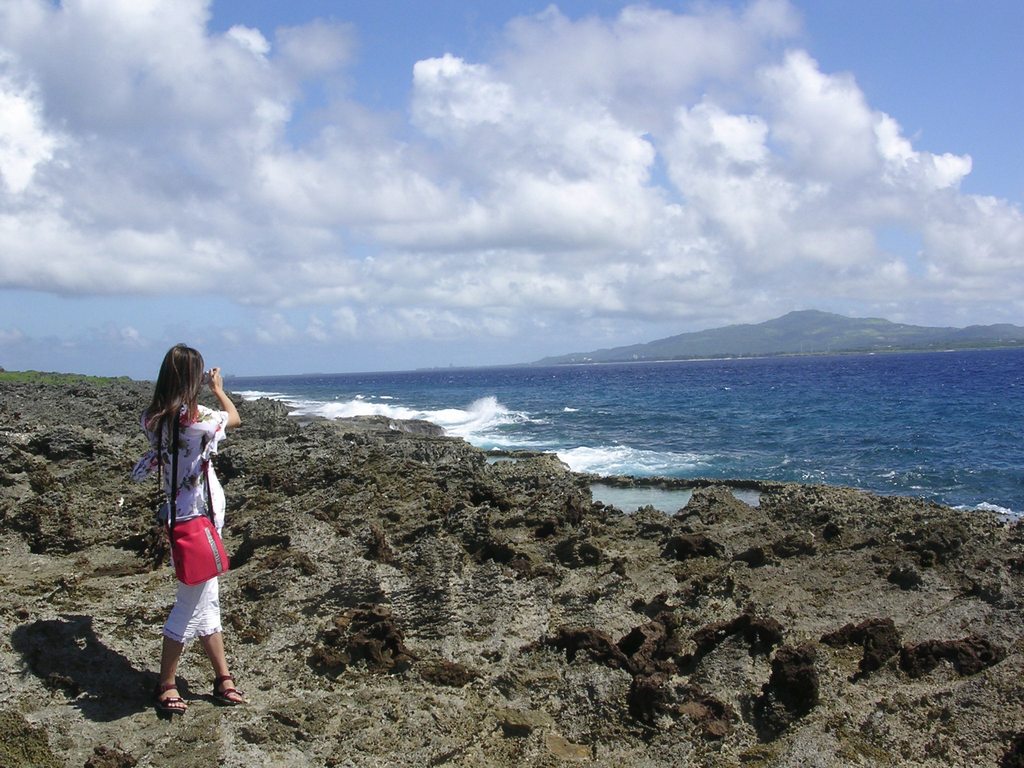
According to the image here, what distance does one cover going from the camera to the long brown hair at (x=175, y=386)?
5.00 metres

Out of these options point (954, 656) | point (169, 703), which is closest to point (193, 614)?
point (169, 703)

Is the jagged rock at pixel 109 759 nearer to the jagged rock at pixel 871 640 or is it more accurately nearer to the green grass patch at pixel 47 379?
the jagged rock at pixel 871 640

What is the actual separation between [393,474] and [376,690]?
683cm

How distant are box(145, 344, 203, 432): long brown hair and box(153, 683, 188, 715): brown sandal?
1.64 meters

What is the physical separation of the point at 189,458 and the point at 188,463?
0.12 ft

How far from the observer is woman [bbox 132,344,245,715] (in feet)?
16.4

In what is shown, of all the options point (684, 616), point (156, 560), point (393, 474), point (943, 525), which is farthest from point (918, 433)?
point (156, 560)

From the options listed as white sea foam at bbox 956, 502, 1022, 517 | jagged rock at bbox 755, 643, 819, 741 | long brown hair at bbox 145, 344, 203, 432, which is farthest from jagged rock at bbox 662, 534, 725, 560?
white sea foam at bbox 956, 502, 1022, 517

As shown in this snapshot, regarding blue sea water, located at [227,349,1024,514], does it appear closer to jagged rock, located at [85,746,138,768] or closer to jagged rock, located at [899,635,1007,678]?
jagged rock, located at [899,635,1007,678]

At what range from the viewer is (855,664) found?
593 cm

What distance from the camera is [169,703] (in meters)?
4.77

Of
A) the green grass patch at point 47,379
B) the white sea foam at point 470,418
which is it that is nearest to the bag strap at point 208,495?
the white sea foam at point 470,418

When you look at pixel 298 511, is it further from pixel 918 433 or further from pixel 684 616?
pixel 918 433

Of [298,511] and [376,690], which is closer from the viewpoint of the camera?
[376,690]
